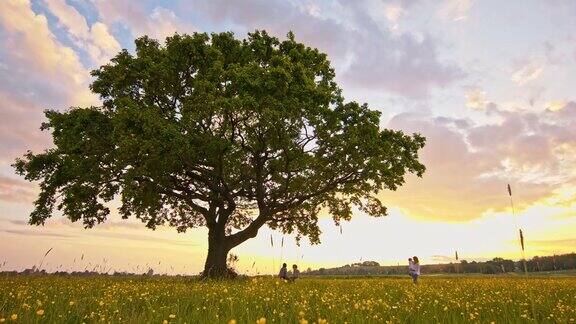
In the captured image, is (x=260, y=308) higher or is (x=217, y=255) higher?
(x=217, y=255)

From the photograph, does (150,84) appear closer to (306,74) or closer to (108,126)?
Result: (108,126)

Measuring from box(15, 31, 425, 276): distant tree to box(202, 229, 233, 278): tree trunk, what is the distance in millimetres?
98

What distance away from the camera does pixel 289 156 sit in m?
26.8

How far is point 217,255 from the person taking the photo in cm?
3036

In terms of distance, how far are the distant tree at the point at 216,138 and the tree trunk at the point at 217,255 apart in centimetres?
10

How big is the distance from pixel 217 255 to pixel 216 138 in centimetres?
976

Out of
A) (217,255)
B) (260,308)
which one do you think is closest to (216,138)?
(217,255)

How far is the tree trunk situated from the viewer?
29375 millimetres

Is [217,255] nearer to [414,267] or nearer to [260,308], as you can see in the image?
[414,267]

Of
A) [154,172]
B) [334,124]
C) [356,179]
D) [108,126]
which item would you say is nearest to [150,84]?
[108,126]

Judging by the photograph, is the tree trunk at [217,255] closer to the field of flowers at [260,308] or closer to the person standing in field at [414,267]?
the person standing in field at [414,267]

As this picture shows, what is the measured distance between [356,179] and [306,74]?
8.28 meters

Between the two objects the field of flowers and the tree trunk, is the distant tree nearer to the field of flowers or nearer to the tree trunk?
the tree trunk

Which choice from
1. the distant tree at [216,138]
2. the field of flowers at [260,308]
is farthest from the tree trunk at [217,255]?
the field of flowers at [260,308]
